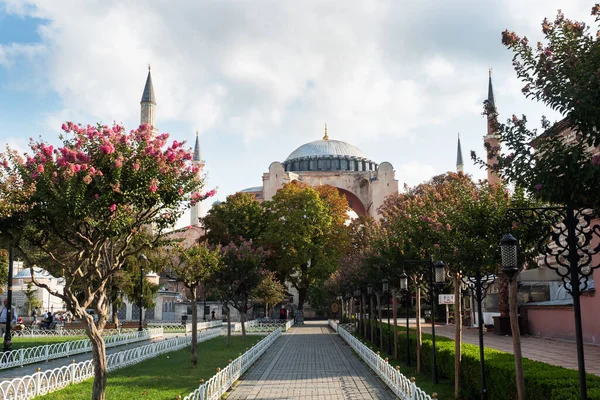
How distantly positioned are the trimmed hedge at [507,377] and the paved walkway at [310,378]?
143 centimetres

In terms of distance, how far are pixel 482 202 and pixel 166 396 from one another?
6.35 meters

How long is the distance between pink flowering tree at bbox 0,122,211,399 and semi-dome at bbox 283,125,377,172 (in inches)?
2562

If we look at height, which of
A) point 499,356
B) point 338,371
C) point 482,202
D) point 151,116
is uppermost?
point 151,116

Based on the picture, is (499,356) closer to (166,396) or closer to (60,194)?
(166,396)

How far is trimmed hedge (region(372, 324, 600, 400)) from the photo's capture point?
21.5ft

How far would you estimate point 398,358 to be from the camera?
1734cm

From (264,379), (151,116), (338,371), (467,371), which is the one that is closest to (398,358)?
(338,371)

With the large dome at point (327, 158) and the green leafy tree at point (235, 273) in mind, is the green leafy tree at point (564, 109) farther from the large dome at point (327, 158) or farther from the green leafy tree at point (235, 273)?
the large dome at point (327, 158)

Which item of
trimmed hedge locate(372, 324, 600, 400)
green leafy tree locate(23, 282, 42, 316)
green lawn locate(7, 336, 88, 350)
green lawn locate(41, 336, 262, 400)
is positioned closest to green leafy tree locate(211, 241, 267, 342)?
green lawn locate(41, 336, 262, 400)

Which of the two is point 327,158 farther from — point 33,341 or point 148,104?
point 33,341

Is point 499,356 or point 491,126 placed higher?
point 491,126

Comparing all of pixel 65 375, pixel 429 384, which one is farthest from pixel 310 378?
pixel 65 375

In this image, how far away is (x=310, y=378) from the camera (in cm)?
1384

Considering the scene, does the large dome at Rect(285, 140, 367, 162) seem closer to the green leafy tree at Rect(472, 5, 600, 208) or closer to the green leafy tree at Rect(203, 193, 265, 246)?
the green leafy tree at Rect(203, 193, 265, 246)
